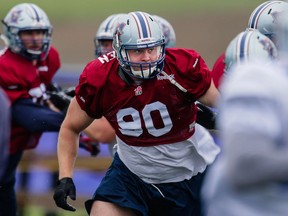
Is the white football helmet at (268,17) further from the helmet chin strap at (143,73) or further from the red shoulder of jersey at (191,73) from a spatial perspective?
the helmet chin strap at (143,73)

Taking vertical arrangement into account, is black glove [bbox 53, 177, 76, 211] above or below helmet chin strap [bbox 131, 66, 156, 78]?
below

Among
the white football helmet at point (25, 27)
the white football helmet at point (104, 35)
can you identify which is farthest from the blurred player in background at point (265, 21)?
the white football helmet at point (25, 27)

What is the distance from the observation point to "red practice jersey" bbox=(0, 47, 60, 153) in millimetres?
7203

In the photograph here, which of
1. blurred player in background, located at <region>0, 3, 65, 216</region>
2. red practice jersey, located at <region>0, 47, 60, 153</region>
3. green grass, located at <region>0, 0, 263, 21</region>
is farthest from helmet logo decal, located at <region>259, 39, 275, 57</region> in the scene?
green grass, located at <region>0, 0, 263, 21</region>

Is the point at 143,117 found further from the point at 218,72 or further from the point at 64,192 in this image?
the point at 218,72

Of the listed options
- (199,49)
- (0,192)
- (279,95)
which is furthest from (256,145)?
(199,49)

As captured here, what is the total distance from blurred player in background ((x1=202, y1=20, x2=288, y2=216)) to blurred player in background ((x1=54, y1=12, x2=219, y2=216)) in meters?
1.98

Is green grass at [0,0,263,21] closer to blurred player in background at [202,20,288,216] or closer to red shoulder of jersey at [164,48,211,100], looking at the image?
red shoulder of jersey at [164,48,211,100]

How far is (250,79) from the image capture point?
333 centimetres

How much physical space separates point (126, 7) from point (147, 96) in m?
16.1

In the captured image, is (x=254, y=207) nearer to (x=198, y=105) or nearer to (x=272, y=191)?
(x=272, y=191)

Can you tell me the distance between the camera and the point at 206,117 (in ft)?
19.4

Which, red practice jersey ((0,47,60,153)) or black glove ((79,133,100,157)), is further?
black glove ((79,133,100,157))

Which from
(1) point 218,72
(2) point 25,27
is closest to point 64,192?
(1) point 218,72
